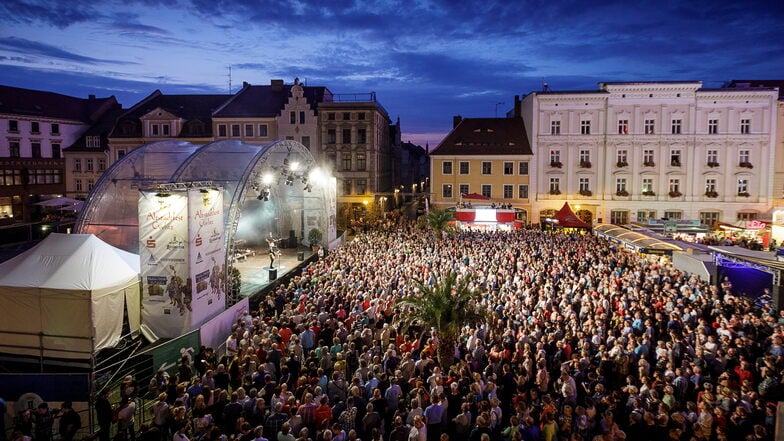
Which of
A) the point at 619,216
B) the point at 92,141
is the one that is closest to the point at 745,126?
the point at 619,216

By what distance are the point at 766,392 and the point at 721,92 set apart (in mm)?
36571

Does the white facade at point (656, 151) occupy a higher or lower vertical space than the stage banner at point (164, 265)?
higher

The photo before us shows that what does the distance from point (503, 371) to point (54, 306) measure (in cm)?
1121

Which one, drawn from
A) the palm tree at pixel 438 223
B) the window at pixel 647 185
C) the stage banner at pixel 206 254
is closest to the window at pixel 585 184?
the window at pixel 647 185

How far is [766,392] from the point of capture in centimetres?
972

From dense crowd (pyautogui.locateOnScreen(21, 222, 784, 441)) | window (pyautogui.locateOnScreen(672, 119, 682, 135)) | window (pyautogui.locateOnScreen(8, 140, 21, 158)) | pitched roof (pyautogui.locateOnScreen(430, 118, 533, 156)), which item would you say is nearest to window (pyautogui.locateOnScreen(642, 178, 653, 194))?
window (pyautogui.locateOnScreen(672, 119, 682, 135))

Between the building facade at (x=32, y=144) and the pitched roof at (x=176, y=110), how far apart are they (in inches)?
247

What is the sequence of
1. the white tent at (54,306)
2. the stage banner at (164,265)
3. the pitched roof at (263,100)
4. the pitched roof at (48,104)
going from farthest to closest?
the pitched roof at (263,100), the pitched roof at (48,104), the stage banner at (164,265), the white tent at (54,306)

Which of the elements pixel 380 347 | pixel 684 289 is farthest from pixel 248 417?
pixel 684 289

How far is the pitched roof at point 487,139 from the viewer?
42062 mm

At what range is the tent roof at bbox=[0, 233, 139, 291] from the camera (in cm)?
1279

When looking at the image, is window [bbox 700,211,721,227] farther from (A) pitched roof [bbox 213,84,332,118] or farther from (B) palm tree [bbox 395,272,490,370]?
(B) palm tree [bbox 395,272,490,370]

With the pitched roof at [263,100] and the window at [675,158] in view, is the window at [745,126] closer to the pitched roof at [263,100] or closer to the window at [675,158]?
the window at [675,158]

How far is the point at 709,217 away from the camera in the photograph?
40188 millimetres
